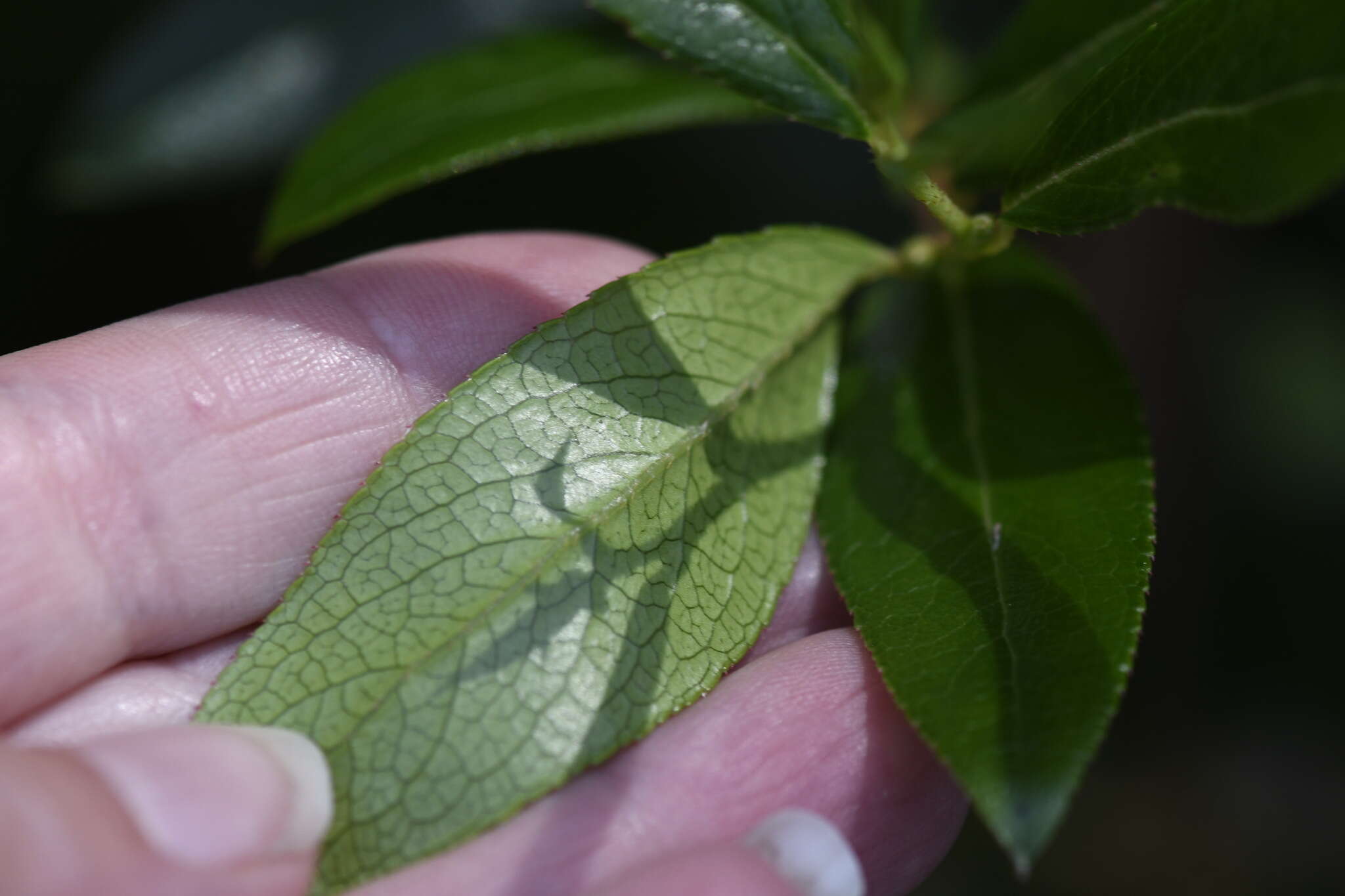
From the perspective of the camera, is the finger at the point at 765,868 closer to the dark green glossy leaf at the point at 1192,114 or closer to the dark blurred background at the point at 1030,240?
the dark green glossy leaf at the point at 1192,114

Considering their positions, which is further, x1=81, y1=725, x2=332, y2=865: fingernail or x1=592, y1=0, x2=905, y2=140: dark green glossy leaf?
x1=592, y1=0, x2=905, y2=140: dark green glossy leaf

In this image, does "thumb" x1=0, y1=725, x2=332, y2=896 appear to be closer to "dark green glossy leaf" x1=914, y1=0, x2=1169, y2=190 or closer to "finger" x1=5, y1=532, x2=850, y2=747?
"finger" x1=5, y1=532, x2=850, y2=747

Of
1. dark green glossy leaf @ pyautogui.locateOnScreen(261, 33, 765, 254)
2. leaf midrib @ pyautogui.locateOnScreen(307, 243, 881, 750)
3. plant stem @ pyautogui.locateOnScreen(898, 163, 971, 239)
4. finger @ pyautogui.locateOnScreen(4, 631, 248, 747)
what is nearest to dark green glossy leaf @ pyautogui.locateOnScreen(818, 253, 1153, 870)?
leaf midrib @ pyautogui.locateOnScreen(307, 243, 881, 750)

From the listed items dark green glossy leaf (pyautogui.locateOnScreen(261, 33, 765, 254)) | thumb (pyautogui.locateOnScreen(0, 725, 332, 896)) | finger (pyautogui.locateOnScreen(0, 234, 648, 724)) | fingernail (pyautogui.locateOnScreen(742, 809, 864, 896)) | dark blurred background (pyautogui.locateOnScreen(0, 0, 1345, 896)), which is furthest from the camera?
dark blurred background (pyautogui.locateOnScreen(0, 0, 1345, 896))

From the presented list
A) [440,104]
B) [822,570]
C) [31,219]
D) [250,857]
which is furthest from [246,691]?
[31,219]

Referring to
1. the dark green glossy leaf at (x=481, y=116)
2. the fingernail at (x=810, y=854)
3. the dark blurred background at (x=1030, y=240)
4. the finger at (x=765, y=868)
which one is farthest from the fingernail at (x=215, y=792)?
the dark blurred background at (x=1030, y=240)

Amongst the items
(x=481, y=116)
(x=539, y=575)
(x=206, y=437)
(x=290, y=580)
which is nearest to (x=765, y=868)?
(x=539, y=575)

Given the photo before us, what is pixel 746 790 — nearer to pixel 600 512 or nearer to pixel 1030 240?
pixel 600 512
